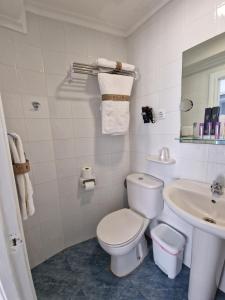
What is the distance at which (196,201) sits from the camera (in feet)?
3.67

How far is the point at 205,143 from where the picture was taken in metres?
1.14

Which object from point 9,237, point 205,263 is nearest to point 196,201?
point 205,263

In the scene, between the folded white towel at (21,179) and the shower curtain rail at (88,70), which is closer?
the folded white towel at (21,179)

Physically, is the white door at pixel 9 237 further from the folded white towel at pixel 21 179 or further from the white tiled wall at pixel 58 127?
the white tiled wall at pixel 58 127

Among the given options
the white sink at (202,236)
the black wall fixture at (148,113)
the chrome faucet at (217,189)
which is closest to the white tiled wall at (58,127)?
the black wall fixture at (148,113)

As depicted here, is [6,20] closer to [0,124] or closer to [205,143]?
[0,124]

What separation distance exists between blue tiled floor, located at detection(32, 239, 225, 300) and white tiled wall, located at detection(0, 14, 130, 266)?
0.67ft

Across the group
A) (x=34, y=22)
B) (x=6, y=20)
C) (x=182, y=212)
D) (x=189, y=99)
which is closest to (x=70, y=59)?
(x=34, y=22)

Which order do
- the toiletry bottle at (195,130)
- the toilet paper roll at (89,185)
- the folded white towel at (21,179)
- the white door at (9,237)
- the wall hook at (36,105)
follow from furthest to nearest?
the toilet paper roll at (89,185), the wall hook at (36,105), the toiletry bottle at (195,130), the folded white towel at (21,179), the white door at (9,237)

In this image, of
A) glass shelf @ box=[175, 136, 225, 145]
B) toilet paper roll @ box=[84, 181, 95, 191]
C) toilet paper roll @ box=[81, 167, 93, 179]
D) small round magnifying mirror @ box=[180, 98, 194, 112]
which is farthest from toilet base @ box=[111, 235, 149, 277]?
small round magnifying mirror @ box=[180, 98, 194, 112]

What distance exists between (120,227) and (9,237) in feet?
3.44

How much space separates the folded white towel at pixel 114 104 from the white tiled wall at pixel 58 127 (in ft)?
0.70

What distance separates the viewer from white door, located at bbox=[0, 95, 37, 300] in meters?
0.53

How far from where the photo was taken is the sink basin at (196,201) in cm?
101
